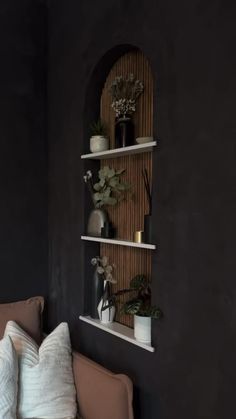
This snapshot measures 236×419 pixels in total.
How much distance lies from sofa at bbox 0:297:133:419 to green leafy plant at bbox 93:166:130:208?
73 cm

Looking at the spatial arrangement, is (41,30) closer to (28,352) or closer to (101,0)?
(101,0)

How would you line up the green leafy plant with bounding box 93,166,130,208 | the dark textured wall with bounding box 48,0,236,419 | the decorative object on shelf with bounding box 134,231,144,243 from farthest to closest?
the green leafy plant with bounding box 93,166,130,208
the decorative object on shelf with bounding box 134,231,144,243
the dark textured wall with bounding box 48,0,236,419

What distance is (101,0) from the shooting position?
82.1 inches

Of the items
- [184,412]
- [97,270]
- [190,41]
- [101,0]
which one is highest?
[101,0]

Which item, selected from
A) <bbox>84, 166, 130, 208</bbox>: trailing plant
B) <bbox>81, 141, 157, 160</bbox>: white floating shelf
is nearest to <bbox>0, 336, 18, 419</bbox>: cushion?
<bbox>84, 166, 130, 208</bbox>: trailing plant

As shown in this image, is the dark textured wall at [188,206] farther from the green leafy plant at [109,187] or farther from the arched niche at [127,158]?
the green leafy plant at [109,187]

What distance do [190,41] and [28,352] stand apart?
1576 mm

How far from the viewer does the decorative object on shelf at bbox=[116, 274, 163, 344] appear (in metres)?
1.74

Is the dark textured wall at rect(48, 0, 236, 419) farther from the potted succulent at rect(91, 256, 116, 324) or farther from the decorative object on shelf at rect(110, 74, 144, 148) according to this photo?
the decorative object on shelf at rect(110, 74, 144, 148)

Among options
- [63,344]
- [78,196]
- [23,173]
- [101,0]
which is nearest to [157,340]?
[63,344]

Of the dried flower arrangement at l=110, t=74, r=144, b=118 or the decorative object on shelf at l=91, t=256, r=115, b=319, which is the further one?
the decorative object on shelf at l=91, t=256, r=115, b=319

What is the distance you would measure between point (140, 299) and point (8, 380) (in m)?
0.69

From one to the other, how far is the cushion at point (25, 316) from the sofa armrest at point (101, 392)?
1.01ft

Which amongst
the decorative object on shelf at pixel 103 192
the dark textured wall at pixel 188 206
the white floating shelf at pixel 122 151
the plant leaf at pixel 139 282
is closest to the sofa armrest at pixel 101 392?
the dark textured wall at pixel 188 206
